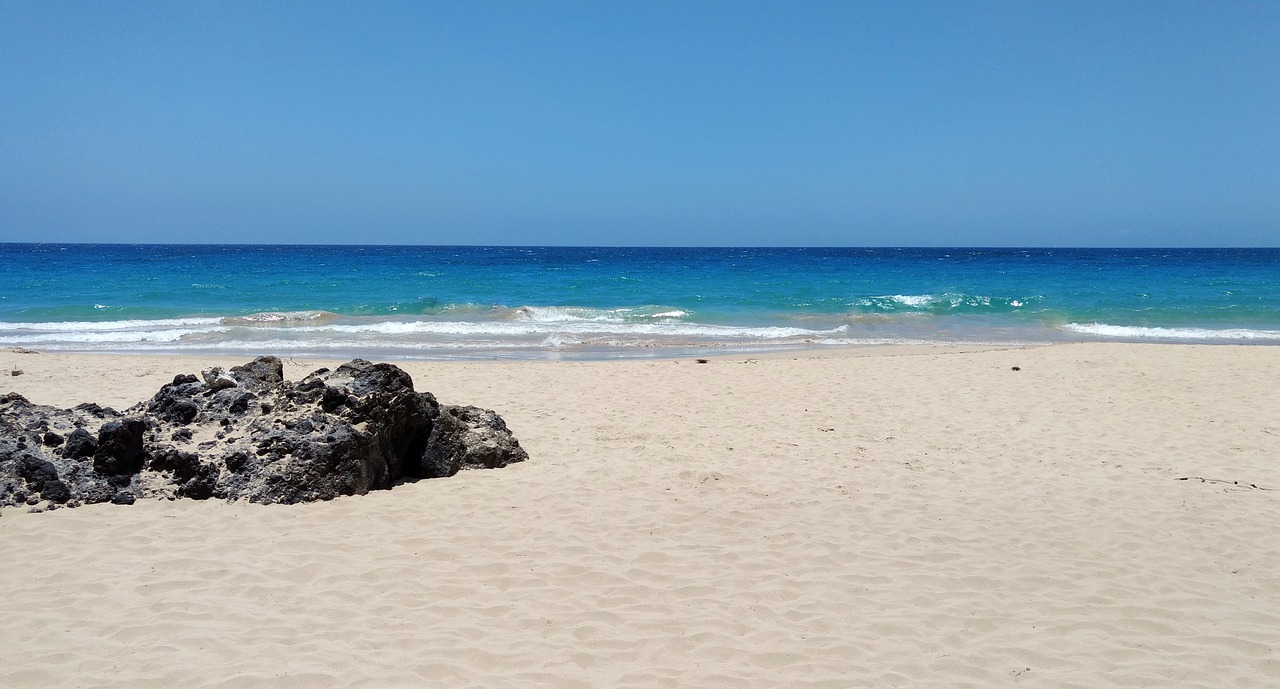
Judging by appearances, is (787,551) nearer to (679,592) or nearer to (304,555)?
(679,592)

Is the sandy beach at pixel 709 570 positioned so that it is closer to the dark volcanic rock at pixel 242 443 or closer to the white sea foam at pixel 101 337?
the dark volcanic rock at pixel 242 443

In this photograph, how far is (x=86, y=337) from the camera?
57.5 ft

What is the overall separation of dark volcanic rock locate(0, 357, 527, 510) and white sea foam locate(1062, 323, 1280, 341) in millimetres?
19102

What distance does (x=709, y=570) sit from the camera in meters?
4.54

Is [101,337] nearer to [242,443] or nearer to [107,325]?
[107,325]

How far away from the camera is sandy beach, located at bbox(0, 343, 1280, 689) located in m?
3.49

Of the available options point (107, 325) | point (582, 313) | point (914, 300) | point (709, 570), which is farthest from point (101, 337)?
point (914, 300)

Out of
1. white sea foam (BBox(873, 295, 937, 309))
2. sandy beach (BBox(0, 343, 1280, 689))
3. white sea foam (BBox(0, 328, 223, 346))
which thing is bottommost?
sandy beach (BBox(0, 343, 1280, 689))

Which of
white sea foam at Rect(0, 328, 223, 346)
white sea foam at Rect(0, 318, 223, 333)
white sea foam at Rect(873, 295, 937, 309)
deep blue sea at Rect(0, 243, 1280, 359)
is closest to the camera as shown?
white sea foam at Rect(0, 328, 223, 346)

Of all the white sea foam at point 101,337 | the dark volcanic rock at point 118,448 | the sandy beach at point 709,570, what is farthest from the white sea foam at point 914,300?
the dark volcanic rock at point 118,448

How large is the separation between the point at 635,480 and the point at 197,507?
10.2ft

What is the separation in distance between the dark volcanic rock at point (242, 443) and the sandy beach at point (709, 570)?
212 mm

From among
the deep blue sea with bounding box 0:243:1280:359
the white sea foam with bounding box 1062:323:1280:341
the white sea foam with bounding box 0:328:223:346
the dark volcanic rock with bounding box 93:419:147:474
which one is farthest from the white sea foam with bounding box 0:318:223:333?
the white sea foam with bounding box 1062:323:1280:341

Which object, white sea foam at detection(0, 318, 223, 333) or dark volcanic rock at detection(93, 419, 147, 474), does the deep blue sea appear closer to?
white sea foam at detection(0, 318, 223, 333)
